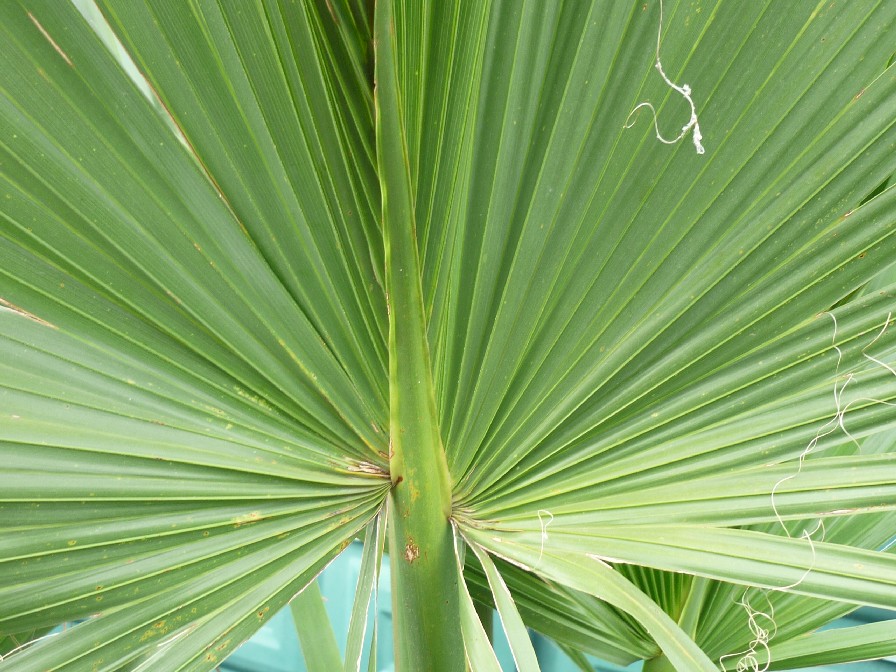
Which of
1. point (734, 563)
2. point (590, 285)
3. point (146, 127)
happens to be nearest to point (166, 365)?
point (146, 127)

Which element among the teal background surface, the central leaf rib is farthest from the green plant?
the teal background surface

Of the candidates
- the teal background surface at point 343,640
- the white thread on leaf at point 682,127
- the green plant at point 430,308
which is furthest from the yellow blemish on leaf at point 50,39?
the teal background surface at point 343,640

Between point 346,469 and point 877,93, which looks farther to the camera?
point 346,469

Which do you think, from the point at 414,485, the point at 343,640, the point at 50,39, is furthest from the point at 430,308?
the point at 343,640

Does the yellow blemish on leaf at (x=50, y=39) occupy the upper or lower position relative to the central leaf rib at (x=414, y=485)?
upper

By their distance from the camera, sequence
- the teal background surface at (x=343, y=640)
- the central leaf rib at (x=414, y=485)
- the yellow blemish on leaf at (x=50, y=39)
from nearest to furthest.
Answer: the yellow blemish on leaf at (x=50, y=39)
the central leaf rib at (x=414, y=485)
the teal background surface at (x=343, y=640)

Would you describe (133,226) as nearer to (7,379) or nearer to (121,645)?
(7,379)

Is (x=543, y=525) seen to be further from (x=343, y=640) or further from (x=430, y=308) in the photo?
(x=343, y=640)

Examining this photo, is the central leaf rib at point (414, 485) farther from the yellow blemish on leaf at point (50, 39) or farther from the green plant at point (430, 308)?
the yellow blemish on leaf at point (50, 39)
